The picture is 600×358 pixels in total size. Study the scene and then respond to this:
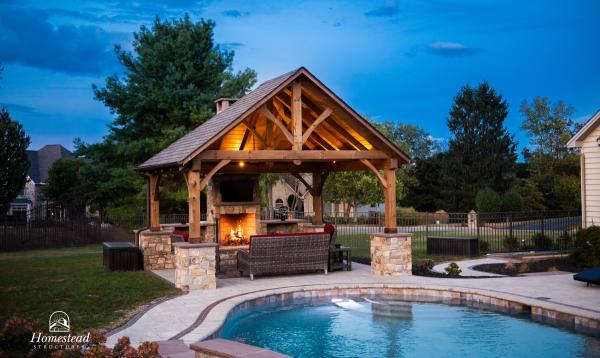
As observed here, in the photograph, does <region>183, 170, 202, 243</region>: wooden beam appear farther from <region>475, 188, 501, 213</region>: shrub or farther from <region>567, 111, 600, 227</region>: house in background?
<region>475, 188, 501, 213</region>: shrub

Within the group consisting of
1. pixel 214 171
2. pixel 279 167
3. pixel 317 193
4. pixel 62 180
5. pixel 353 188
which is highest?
pixel 62 180

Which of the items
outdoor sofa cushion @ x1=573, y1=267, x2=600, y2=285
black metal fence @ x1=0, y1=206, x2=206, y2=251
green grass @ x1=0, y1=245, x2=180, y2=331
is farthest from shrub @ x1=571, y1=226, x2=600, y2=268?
black metal fence @ x1=0, y1=206, x2=206, y2=251

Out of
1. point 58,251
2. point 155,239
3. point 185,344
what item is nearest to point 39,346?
point 185,344

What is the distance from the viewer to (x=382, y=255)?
14148mm

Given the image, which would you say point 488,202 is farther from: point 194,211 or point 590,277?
point 194,211

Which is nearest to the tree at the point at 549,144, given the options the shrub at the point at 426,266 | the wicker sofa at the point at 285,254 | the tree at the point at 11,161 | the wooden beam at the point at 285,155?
the shrub at the point at 426,266

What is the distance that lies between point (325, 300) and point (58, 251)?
48.7 ft

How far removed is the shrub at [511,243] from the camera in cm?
1903

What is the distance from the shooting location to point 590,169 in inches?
666

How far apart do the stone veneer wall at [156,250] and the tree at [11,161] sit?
20.2 metres

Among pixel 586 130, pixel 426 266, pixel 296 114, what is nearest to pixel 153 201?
pixel 296 114

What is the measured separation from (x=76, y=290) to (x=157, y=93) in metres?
17.4

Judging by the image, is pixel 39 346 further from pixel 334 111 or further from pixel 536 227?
pixel 536 227

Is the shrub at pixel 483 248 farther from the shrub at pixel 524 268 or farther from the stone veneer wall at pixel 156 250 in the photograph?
the stone veneer wall at pixel 156 250
